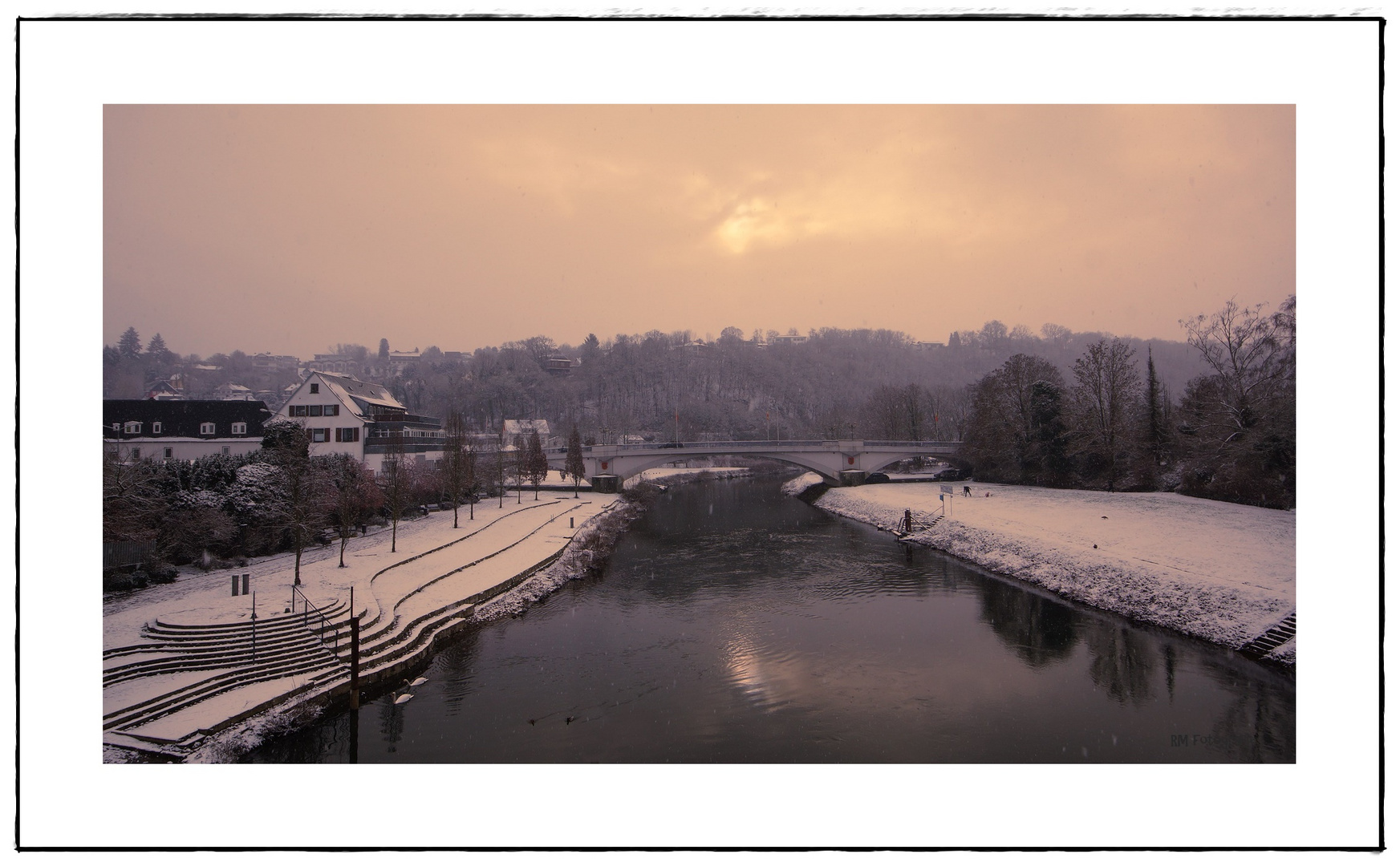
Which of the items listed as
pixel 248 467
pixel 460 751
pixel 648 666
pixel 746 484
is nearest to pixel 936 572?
pixel 648 666

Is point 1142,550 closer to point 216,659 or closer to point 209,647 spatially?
point 216,659

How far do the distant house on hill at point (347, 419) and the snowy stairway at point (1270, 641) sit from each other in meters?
45.7

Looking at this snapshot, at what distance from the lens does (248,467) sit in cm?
2783

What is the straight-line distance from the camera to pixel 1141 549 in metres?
26.3

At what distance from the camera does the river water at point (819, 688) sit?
1286 centimetres

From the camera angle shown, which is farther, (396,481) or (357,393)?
(357,393)

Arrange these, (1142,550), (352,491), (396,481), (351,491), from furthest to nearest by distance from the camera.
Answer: (352,491), (351,491), (396,481), (1142,550)

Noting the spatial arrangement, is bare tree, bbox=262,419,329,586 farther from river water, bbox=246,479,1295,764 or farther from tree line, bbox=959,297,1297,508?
tree line, bbox=959,297,1297,508

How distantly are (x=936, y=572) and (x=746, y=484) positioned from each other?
47.3m

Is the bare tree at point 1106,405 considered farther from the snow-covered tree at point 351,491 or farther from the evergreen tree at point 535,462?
the snow-covered tree at point 351,491

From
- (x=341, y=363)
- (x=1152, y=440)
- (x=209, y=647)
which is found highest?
(x=341, y=363)

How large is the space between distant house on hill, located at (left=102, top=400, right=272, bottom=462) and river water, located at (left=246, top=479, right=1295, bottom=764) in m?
25.0

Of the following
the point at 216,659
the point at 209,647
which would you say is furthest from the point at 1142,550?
the point at 209,647

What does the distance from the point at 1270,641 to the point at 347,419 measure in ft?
163
